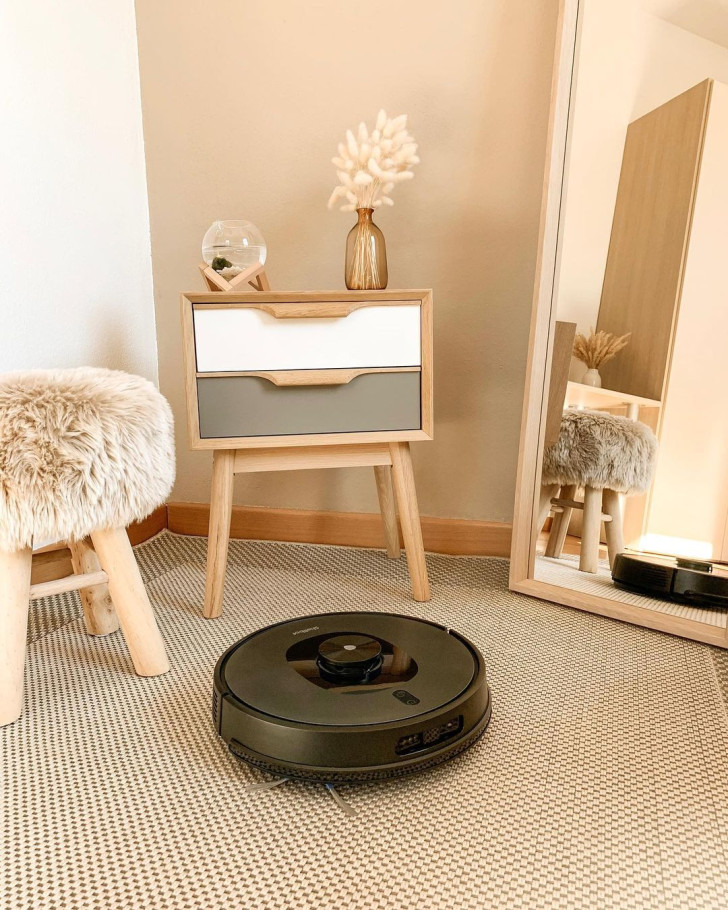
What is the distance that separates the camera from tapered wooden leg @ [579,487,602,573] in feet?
4.21

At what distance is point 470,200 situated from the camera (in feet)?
4.85

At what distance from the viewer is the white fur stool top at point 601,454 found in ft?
3.97

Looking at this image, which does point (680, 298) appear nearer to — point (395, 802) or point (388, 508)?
point (388, 508)

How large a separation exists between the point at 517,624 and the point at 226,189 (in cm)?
118

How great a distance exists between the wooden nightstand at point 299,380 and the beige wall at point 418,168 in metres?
0.33

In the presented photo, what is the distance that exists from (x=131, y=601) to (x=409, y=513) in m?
0.54

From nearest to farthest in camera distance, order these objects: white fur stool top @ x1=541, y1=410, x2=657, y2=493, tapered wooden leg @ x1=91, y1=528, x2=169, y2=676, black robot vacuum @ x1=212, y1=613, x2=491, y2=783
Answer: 1. black robot vacuum @ x1=212, y1=613, x2=491, y2=783
2. tapered wooden leg @ x1=91, y1=528, x2=169, y2=676
3. white fur stool top @ x1=541, y1=410, x2=657, y2=493

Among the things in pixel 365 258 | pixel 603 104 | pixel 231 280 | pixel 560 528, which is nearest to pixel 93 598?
pixel 231 280

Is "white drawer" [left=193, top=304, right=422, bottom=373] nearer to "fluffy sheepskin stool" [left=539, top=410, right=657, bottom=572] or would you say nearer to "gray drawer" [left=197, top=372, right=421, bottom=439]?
"gray drawer" [left=197, top=372, right=421, bottom=439]

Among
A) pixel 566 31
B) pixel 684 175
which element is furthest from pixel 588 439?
pixel 566 31

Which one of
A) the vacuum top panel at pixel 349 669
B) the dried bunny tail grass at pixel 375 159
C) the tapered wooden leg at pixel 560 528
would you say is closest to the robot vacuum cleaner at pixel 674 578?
the tapered wooden leg at pixel 560 528

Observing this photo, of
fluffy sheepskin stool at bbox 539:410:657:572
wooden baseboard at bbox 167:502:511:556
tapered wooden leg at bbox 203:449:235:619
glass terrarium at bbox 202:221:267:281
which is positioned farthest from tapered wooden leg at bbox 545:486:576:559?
glass terrarium at bbox 202:221:267:281

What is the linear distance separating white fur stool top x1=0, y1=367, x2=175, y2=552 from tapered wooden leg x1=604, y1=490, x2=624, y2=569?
81cm

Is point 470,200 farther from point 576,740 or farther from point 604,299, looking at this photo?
point 576,740
